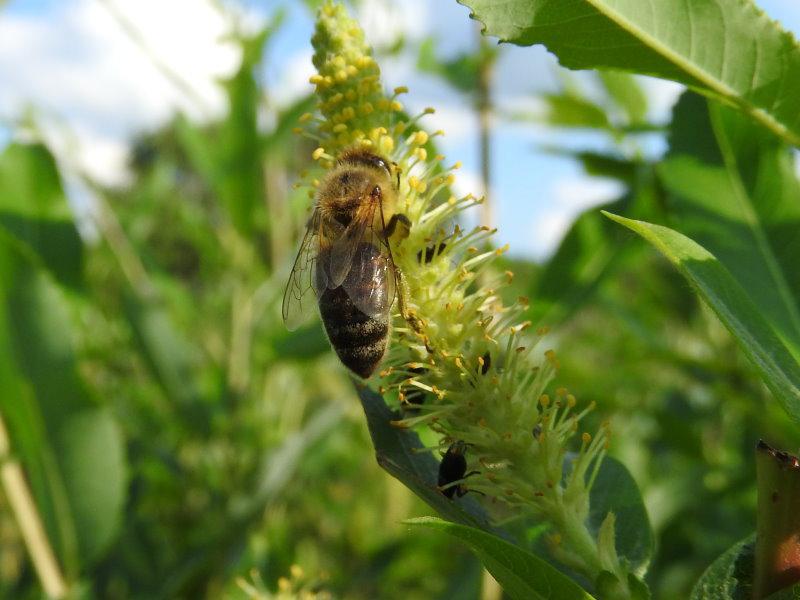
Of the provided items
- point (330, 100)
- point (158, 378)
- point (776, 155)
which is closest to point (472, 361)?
point (330, 100)

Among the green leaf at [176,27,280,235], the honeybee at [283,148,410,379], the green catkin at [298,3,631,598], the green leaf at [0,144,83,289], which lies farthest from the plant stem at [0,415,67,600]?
the green catkin at [298,3,631,598]

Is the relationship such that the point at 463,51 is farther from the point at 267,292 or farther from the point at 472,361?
the point at 472,361

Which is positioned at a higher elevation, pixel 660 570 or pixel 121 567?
pixel 121 567

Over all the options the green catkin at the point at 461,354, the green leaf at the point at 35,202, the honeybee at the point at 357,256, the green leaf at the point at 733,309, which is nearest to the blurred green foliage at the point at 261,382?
the green leaf at the point at 35,202

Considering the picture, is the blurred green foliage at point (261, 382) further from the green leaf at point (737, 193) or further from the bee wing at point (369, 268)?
the bee wing at point (369, 268)

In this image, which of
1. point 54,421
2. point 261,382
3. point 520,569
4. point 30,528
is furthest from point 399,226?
point 261,382

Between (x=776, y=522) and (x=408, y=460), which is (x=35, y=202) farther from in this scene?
(x=776, y=522)
